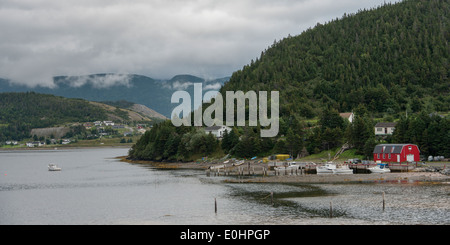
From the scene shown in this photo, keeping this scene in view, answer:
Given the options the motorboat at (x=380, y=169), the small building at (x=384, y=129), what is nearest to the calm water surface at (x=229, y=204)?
Result: the motorboat at (x=380, y=169)

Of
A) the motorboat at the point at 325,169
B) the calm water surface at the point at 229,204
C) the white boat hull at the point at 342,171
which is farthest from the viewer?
the motorboat at the point at 325,169

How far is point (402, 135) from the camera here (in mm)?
113250

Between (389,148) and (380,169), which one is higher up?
(389,148)

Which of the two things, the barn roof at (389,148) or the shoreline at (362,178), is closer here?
the shoreline at (362,178)

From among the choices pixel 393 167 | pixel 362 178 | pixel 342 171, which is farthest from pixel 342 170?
pixel 393 167

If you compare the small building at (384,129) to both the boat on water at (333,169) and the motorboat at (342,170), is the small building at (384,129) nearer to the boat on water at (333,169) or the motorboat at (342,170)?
the boat on water at (333,169)

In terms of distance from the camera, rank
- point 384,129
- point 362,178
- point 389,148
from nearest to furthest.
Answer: point 362,178 < point 389,148 < point 384,129

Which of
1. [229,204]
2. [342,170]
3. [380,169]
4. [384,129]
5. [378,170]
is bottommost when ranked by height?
[229,204]

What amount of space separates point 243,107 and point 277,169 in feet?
297

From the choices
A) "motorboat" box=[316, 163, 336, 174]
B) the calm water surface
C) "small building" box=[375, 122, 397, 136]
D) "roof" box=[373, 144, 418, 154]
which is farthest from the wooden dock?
"small building" box=[375, 122, 397, 136]

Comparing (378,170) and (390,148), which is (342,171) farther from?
(390,148)

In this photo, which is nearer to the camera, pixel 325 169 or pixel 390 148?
pixel 325 169

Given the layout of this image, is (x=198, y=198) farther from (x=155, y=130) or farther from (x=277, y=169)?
(x=155, y=130)

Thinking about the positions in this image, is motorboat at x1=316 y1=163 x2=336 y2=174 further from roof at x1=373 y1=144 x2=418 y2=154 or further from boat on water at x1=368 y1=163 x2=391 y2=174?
roof at x1=373 y1=144 x2=418 y2=154
